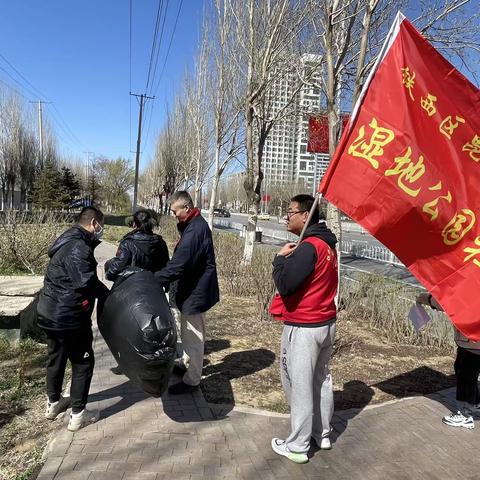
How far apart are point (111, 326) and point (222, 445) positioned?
1.19 m

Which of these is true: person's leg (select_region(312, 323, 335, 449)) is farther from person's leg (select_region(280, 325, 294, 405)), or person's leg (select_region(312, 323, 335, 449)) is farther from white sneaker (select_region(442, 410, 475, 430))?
white sneaker (select_region(442, 410, 475, 430))

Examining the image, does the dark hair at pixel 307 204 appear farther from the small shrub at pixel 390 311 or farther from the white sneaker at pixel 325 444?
the small shrub at pixel 390 311

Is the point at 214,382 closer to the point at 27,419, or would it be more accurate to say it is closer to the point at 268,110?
the point at 27,419

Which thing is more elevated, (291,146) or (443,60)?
(291,146)

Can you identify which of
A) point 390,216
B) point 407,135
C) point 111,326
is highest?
point 407,135

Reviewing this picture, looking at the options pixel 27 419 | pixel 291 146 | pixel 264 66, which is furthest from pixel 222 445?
pixel 291 146

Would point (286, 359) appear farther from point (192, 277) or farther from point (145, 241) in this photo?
point (145, 241)

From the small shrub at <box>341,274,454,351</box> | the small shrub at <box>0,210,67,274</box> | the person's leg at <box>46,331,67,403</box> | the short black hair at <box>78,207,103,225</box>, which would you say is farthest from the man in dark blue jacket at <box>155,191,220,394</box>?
the small shrub at <box>0,210,67,274</box>

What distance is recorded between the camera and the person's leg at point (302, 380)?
3215mm

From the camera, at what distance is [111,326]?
354cm

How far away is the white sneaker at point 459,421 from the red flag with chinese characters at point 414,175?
4.50 feet

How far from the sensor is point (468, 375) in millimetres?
4047

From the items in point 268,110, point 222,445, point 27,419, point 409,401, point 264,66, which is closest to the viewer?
point 222,445

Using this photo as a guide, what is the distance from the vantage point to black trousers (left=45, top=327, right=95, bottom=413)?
363 cm
